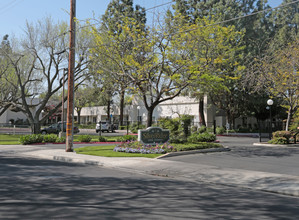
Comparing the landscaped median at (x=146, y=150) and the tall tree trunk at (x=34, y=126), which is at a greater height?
the tall tree trunk at (x=34, y=126)

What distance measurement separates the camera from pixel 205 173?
11078mm

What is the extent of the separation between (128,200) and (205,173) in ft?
15.9

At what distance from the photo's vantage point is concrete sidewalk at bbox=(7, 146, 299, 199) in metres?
9.09

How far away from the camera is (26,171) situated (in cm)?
1092

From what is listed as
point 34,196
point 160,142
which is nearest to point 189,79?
point 160,142

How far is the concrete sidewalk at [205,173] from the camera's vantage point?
29.8 feet

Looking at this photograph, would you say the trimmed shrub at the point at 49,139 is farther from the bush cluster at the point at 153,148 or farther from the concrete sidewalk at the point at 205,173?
the concrete sidewalk at the point at 205,173

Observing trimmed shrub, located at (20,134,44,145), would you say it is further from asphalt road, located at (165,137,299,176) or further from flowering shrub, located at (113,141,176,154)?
asphalt road, located at (165,137,299,176)

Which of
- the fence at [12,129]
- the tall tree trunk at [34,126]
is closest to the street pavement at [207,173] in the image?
the tall tree trunk at [34,126]

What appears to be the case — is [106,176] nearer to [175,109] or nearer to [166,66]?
[166,66]

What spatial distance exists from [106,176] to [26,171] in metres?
2.99

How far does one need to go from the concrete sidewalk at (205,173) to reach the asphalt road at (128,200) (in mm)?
600

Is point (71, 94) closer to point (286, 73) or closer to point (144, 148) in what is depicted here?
point (144, 148)

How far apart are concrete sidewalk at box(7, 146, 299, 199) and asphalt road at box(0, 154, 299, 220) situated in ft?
1.97
